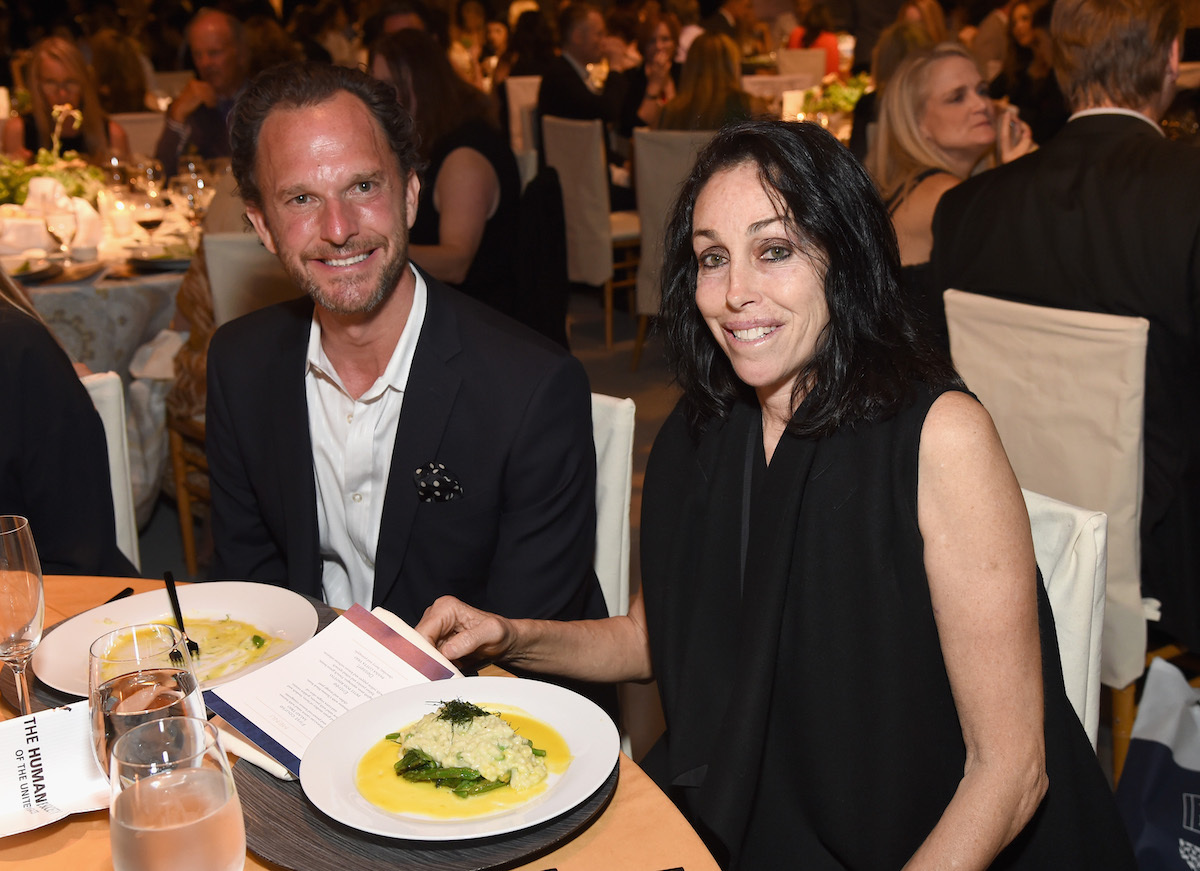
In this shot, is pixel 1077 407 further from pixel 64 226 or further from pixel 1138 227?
pixel 64 226

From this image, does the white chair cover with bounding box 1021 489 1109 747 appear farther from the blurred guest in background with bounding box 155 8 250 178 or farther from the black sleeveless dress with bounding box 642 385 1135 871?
the blurred guest in background with bounding box 155 8 250 178

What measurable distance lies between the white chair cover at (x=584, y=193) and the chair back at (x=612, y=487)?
3600 millimetres

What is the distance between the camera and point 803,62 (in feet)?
31.1

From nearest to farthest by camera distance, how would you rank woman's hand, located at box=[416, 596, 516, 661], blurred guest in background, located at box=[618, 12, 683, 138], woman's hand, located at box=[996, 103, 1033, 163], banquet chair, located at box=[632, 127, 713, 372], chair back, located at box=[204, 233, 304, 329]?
woman's hand, located at box=[416, 596, 516, 661] → chair back, located at box=[204, 233, 304, 329] → woman's hand, located at box=[996, 103, 1033, 163] → banquet chair, located at box=[632, 127, 713, 372] → blurred guest in background, located at box=[618, 12, 683, 138]

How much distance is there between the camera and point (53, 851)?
1066 millimetres

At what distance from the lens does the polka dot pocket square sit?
1.89m

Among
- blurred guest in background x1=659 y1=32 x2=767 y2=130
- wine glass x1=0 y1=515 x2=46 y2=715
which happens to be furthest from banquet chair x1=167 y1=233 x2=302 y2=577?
blurred guest in background x1=659 y1=32 x2=767 y2=130

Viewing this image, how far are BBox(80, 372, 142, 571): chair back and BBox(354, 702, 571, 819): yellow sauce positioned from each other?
4.11 feet

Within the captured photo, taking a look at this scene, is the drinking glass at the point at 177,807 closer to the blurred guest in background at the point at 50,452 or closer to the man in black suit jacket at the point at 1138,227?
the blurred guest in background at the point at 50,452

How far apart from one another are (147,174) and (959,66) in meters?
3.15

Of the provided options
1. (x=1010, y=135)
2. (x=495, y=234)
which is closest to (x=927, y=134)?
(x=1010, y=135)

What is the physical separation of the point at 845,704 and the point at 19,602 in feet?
3.06

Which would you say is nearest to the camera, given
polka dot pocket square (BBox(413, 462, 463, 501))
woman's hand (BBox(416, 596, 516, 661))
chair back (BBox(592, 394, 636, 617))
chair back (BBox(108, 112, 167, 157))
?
woman's hand (BBox(416, 596, 516, 661))

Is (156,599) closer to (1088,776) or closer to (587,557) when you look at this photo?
(587,557)
